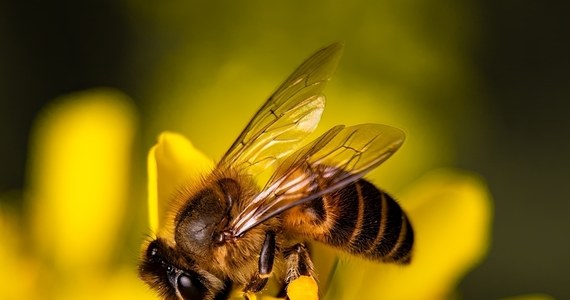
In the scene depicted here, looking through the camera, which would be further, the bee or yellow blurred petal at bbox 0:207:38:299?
yellow blurred petal at bbox 0:207:38:299

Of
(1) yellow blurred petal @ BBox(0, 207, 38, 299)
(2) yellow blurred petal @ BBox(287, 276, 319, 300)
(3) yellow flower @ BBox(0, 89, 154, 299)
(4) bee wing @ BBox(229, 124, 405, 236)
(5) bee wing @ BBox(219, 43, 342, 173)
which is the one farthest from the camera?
(3) yellow flower @ BBox(0, 89, 154, 299)

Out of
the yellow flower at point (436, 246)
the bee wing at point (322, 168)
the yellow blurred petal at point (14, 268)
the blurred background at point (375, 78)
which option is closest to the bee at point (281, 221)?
the bee wing at point (322, 168)

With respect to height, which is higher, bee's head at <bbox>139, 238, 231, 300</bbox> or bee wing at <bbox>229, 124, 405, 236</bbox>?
bee wing at <bbox>229, 124, 405, 236</bbox>

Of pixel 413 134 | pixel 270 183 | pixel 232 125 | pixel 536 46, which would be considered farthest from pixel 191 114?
pixel 270 183

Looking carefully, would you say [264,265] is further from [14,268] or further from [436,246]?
[14,268]

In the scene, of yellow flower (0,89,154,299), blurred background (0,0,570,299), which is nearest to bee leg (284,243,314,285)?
yellow flower (0,89,154,299)

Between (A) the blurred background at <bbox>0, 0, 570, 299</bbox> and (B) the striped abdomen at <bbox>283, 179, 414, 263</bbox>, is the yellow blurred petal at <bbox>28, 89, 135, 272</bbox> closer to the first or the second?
(A) the blurred background at <bbox>0, 0, 570, 299</bbox>

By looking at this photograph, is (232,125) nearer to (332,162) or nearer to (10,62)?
(10,62)
